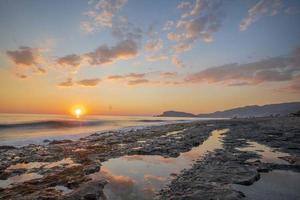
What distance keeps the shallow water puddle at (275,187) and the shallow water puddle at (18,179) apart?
9942mm

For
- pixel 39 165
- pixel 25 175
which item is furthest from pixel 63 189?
pixel 39 165

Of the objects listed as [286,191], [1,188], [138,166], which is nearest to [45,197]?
[1,188]

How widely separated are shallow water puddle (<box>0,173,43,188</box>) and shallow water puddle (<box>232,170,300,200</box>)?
994 cm

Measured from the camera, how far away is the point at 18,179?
34.3 feet

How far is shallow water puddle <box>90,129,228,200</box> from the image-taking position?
8.02 meters

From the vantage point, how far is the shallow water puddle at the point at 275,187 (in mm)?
7075

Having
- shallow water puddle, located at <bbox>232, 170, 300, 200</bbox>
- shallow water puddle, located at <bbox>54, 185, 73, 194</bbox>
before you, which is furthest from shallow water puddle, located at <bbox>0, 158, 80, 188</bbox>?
shallow water puddle, located at <bbox>232, 170, 300, 200</bbox>

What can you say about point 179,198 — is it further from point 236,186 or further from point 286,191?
point 286,191

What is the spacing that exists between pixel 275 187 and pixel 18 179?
39.5 ft

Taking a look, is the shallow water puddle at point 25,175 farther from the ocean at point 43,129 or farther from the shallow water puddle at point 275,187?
the ocean at point 43,129

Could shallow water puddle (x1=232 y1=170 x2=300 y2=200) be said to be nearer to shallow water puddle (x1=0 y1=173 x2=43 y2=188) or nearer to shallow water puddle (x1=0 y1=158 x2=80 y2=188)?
shallow water puddle (x1=0 y1=173 x2=43 y2=188)

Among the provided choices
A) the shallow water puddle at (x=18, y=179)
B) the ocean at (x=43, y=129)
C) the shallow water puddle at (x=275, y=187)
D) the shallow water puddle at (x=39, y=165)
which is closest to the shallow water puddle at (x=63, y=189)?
the shallow water puddle at (x=18, y=179)

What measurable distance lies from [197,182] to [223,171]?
213 centimetres

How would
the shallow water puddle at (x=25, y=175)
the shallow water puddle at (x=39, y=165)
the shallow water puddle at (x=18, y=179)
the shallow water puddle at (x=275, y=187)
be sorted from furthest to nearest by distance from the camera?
the shallow water puddle at (x=39, y=165), the shallow water puddle at (x=25, y=175), the shallow water puddle at (x=18, y=179), the shallow water puddle at (x=275, y=187)
